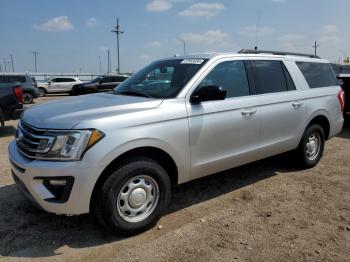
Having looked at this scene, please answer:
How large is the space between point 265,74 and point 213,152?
1.55m

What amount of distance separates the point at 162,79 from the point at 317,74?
2916 mm

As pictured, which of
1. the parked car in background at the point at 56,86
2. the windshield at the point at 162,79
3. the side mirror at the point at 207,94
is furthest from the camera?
the parked car in background at the point at 56,86

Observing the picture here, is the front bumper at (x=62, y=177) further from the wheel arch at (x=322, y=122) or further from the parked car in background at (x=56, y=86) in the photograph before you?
the parked car in background at (x=56, y=86)

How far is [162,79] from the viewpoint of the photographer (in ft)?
15.5

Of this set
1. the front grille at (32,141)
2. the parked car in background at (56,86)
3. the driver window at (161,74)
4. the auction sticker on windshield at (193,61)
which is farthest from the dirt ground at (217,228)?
the parked car in background at (56,86)

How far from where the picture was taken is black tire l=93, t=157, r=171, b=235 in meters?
3.57

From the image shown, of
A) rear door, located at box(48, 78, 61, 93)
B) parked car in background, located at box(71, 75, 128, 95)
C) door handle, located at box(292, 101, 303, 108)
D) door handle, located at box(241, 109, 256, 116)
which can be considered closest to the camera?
door handle, located at box(241, 109, 256, 116)

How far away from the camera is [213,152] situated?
4434mm

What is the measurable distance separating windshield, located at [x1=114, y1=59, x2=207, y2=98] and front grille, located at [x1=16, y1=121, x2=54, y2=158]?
1.33 meters

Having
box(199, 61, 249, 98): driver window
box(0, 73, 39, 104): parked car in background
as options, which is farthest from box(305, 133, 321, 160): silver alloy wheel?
box(0, 73, 39, 104): parked car in background

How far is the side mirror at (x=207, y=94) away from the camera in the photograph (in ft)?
13.6

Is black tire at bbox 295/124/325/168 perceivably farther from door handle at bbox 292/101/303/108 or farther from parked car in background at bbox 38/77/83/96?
parked car in background at bbox 38/77/83/96

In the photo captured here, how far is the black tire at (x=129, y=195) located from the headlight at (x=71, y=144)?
1.29ft

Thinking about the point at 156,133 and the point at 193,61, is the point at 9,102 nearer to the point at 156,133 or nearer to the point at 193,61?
the point at 193,61
